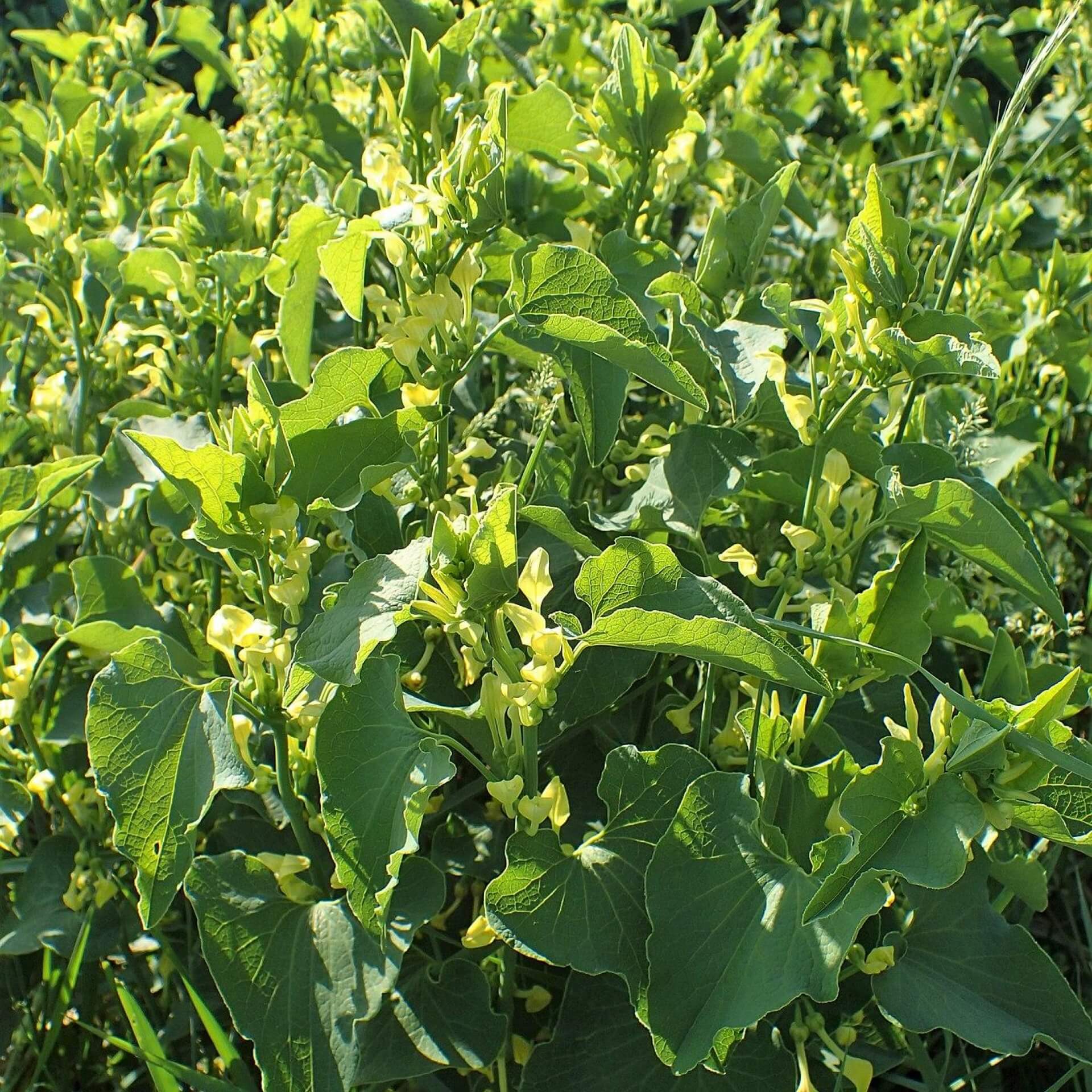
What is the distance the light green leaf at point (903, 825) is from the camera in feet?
2.95

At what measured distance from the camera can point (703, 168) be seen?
5.93 ft

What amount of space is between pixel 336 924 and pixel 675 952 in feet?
1.08

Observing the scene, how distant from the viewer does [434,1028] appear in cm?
114

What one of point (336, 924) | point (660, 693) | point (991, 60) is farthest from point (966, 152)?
Answer: point (336, 924)

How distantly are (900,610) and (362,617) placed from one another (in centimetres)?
44

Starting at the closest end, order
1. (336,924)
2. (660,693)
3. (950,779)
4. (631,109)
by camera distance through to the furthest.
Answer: (950,779) → (336,924) → (631,109) → (660,693)

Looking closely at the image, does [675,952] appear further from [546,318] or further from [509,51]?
[509,51]

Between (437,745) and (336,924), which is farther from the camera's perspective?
(336,924)

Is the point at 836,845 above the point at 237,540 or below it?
below

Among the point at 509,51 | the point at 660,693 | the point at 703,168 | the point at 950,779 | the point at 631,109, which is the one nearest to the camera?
the point at 950,779

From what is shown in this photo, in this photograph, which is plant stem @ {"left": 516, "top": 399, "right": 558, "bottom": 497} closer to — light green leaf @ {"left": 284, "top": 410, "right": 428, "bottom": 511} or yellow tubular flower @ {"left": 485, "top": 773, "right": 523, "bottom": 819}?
light green leaf @ {"left": 284, "top": 410, "right": 428, "bottom": 511}

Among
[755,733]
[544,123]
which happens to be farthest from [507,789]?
[544,123]

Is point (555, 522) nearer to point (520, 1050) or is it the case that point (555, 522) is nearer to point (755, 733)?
point (755, 733)

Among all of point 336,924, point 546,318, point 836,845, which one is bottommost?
point 336,924
